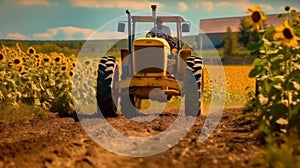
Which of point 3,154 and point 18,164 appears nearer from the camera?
point 18,164

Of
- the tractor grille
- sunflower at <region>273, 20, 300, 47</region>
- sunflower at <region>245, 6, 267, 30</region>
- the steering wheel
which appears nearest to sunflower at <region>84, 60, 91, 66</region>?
the steering wheel

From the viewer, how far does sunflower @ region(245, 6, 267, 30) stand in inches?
283

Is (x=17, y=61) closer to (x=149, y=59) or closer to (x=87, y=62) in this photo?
(x=87, y=62)

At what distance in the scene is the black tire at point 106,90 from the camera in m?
10.4

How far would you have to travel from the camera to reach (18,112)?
1083 centimetres

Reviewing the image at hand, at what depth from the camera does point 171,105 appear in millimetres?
14008

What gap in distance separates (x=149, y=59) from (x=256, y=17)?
370cm

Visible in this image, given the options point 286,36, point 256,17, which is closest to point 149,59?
point 256,17

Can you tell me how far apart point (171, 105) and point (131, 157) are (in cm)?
799

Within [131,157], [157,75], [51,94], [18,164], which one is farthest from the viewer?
[51,94]

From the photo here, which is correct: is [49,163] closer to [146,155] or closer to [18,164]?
[18,164]

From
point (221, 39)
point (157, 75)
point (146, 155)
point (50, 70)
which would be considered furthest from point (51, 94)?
point (221, 39)

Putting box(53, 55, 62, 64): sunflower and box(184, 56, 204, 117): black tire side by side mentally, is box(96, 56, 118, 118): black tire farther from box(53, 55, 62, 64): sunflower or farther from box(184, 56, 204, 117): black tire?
box(53, 55, 62, 64): sunflower

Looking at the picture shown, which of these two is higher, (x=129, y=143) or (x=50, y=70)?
(x=50, y=70)
